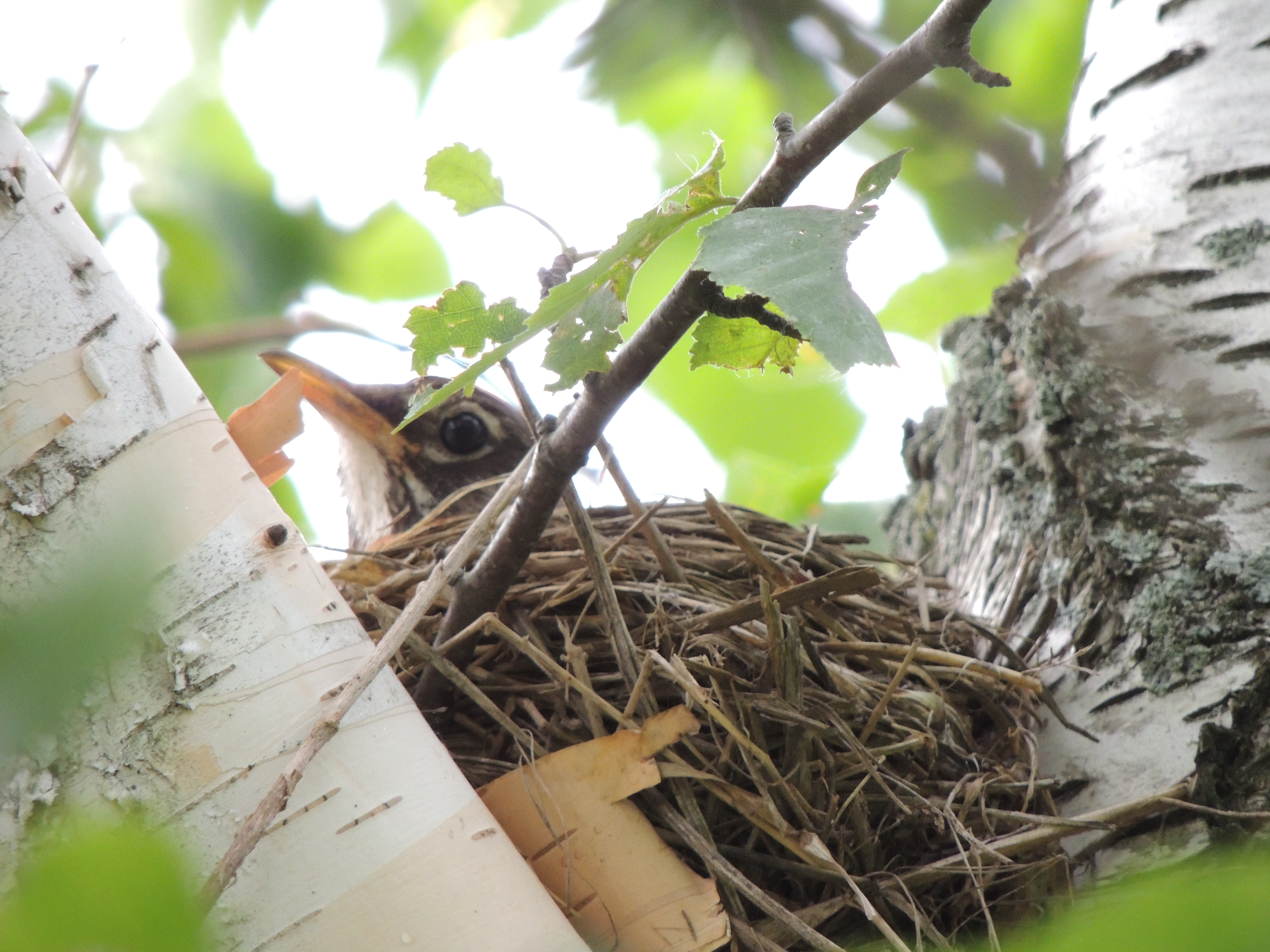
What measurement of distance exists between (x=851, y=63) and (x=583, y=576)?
50.0 inches

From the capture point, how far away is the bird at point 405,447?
91.4 inches

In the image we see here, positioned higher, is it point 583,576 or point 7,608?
point 7,608

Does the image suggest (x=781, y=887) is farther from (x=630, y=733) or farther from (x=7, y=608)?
(x=7, y=608)

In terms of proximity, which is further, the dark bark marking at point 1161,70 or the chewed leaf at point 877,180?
the dark bark marking at point 1161,70

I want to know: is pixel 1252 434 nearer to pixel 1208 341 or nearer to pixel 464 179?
pixel 1208 341

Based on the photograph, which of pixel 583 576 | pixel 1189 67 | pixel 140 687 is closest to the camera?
pixel 140 687

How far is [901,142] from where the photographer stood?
212cm

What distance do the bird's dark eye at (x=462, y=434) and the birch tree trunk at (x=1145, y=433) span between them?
42.4 inches

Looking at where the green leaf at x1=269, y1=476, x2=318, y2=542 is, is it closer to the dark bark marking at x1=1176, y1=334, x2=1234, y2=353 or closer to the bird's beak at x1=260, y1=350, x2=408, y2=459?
the bird's beak at x1=260, y1=350, x2=408, y2=459

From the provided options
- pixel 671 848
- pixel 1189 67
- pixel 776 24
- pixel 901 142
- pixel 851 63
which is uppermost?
pixel 776 24

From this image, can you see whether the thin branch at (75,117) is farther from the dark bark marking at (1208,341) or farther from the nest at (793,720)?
the dark bark marking at (1208,341)

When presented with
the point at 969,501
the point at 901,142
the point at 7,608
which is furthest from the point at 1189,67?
the point at 7,608

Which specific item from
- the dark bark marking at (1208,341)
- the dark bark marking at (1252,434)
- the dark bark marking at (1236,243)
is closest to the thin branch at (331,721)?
the dark bark marking at (1252,434)

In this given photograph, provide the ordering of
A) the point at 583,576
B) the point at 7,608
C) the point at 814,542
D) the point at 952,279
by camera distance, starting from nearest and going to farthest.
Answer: the point at 7,608
the point at 583,576
the point at 814,542
the point at 952,279
